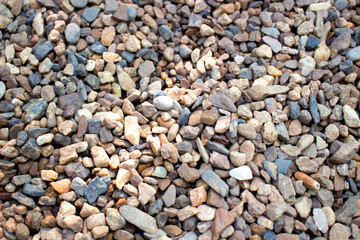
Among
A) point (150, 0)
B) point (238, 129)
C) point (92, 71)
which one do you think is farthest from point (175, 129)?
point (150, 0)

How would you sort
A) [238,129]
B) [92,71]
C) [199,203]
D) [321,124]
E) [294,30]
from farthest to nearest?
1. [294,30]
2. [92,71]
3. [321,124]
4. [238,129]
5. [199,203]

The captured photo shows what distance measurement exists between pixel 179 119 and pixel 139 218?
55 centimetres

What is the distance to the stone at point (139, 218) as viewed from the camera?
1.53m

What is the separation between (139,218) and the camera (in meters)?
1.54

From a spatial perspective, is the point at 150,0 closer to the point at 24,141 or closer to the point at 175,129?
the point at 175,129

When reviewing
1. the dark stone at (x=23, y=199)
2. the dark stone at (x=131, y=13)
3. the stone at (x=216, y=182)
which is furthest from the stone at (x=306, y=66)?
the dark stone at (x=23, y=199)

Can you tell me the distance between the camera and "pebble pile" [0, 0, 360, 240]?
1582 mm

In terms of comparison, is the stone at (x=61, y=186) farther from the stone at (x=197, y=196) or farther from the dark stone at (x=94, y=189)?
the stone at (x=197, y=196)

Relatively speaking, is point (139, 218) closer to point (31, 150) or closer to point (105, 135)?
point (105, 135)

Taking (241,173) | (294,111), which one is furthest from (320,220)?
(294,111)

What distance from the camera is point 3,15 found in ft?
6.83

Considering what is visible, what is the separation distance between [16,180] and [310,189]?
1455mm

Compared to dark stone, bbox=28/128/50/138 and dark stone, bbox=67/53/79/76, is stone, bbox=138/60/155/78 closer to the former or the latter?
dark stone, bbox=67/53/79/76

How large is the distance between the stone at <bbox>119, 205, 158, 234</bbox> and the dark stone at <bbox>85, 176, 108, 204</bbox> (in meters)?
0.13
